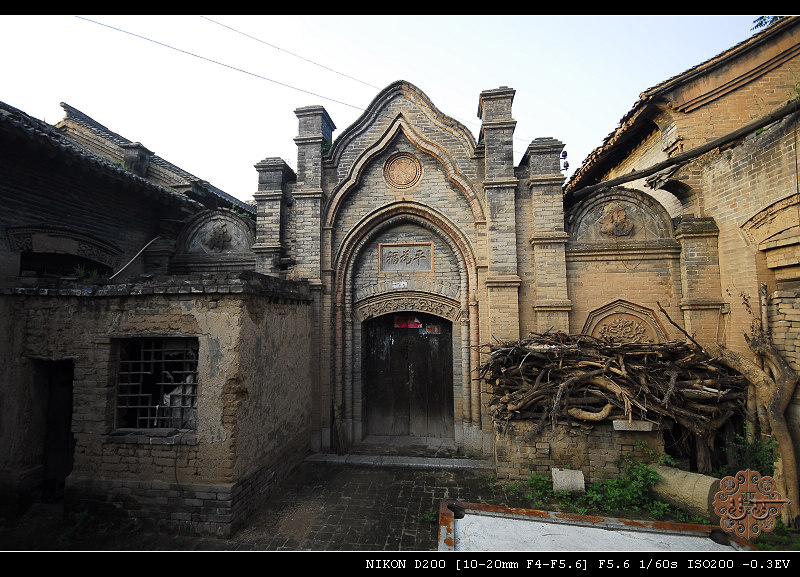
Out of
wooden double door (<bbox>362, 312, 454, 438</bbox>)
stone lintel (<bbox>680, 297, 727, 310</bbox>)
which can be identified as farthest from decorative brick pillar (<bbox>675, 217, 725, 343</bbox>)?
wooden double door (<bbox>362, 312, 454, 438</bbox>)

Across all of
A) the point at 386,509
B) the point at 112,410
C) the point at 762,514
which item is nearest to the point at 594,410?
the point at 762,514

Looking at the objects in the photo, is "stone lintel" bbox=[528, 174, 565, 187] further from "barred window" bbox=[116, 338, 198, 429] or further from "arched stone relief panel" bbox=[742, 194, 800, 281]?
"barred window" bbox=[116, 338, 198, 429]

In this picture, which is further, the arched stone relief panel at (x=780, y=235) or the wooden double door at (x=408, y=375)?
the wooden double door at (x=408, y=375)

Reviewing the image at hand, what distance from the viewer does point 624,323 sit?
23.4 feet

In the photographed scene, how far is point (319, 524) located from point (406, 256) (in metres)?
5.41

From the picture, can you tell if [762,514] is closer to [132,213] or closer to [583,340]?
[583,340]

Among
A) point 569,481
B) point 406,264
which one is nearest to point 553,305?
point 569,481

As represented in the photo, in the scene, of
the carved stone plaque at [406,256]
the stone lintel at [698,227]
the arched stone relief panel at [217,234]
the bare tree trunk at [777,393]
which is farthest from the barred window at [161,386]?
the stone lintel at [698,227]

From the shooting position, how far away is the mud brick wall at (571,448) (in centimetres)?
543

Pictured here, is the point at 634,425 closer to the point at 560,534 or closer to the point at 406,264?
the point at 560,534

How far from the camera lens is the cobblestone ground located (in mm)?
4469

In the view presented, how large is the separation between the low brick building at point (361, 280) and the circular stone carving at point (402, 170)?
4 cm

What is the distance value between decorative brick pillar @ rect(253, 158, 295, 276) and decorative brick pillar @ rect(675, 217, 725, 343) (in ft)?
28.2

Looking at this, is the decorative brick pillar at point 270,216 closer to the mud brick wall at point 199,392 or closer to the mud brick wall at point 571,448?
the mud brick wall at point 199,392
